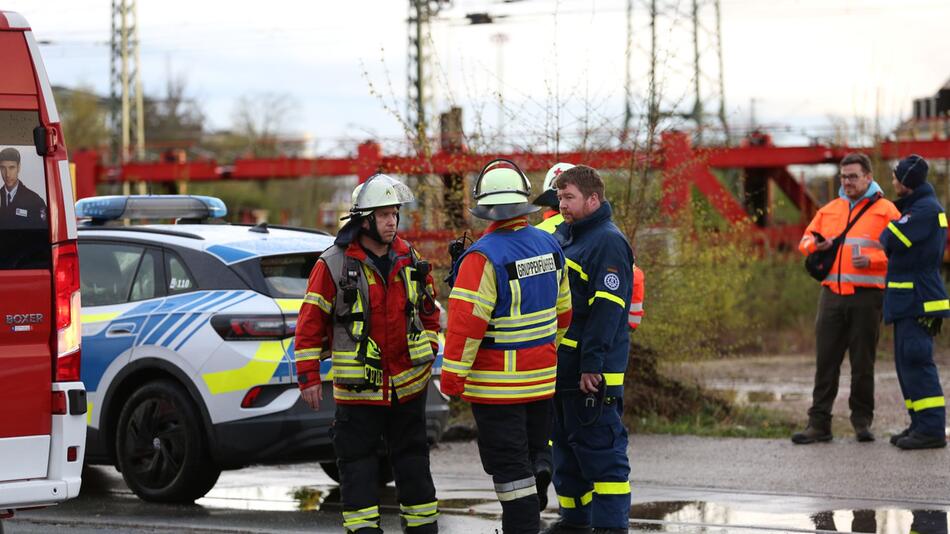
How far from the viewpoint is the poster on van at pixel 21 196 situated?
19.7 ft

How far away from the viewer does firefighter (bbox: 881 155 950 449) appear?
9.46 meters

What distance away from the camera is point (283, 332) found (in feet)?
25.9

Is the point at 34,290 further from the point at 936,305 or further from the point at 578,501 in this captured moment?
the point at 936,305

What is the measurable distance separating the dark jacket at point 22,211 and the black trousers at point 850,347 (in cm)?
612

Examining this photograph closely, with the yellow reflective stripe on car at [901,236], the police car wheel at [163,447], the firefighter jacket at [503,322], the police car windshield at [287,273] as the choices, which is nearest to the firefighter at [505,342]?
the firefighter jacket at [503,322]

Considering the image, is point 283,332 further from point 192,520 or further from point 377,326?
point 377,326

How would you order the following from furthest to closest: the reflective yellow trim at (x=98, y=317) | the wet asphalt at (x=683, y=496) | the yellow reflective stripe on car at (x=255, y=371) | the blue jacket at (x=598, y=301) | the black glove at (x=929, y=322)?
the black glove at (x=929, y=322) → the reflective yellow trim at (x=98, y=317) → the yellow reflective stripe on car at (x=255, y=371) → the wet asphalt at (x=683, y=496) → the blue jacket at (x=598, y=301)

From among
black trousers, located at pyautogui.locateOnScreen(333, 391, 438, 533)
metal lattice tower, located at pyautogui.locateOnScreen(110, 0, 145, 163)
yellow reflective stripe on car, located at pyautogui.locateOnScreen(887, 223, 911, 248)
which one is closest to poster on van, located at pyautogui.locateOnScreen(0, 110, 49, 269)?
black trousers, located at pyautogui.locateOnScreen(333, 391, 438, 533)

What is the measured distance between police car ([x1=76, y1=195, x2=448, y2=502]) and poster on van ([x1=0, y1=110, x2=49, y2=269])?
1.97 metres

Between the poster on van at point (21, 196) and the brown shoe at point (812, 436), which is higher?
the poster on van at point (21, 196)

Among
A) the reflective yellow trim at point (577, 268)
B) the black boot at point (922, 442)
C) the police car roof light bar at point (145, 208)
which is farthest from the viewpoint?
the black boot at point (922, 442)

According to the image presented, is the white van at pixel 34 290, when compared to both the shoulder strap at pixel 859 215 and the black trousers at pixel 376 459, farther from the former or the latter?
the shoulder strap at pixel 859 215

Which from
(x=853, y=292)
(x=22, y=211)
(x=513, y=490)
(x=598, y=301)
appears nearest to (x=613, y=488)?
(x=513, y=490)

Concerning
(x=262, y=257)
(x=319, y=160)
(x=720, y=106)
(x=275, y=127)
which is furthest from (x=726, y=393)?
(x=275, y=127)
